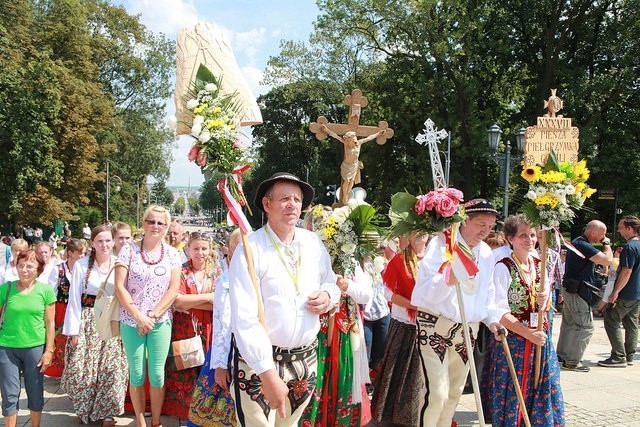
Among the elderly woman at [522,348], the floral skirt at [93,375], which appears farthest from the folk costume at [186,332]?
the elderly woman at [522,348]

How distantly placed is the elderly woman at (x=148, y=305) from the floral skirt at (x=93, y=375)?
68 centimetres

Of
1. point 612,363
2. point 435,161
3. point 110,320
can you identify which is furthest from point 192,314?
point 612,363

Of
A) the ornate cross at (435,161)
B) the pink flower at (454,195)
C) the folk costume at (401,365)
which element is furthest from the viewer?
the folk costume at (401,365)

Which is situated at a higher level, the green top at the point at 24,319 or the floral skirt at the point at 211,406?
the green top at the point at 24,319

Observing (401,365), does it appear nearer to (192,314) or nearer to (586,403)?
(192,314)

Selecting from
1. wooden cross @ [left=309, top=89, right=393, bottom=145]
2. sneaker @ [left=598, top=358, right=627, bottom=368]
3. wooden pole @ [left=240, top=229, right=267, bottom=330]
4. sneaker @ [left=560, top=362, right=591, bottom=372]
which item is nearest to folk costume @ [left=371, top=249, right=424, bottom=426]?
wooden cross @ [left=309, top=89, right=393, bottom=145]

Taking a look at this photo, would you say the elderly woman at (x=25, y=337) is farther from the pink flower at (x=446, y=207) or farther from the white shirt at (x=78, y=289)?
the pink flower at (x=446, y=207)

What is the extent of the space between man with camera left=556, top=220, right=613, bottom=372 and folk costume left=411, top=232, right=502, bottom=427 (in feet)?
13.2

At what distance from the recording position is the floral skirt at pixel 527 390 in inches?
176

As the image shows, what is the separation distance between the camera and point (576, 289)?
25.3ft

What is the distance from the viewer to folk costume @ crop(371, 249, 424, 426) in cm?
505

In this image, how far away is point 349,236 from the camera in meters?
4.61

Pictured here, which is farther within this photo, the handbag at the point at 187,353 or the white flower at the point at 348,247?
the handbag at the point at 187,353

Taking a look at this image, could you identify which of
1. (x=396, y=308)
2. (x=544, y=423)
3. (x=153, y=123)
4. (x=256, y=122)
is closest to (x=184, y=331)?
(x=396, y=308)
